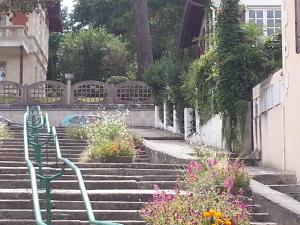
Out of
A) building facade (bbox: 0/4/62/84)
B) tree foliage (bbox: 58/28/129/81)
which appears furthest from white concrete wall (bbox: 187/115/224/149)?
tree foliage (bbox: 58/28/129/81)

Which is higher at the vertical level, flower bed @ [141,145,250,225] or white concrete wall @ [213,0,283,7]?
white concrete wall @ [213,0,283,7]

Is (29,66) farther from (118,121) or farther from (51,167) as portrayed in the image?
(51,167)

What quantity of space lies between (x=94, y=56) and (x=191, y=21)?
18.8m

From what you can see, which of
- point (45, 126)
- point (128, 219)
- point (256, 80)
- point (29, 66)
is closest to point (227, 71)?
point (256, 80)

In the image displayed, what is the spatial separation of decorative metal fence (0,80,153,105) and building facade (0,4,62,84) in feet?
16.7

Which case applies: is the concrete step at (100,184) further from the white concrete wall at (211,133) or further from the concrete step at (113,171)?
the white concrete wall at (211,133)

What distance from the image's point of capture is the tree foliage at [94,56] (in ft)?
151

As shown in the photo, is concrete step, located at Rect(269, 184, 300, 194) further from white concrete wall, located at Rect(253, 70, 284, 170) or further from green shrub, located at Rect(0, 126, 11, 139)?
green shrub, located at Rect(0, 126, 11, 139)

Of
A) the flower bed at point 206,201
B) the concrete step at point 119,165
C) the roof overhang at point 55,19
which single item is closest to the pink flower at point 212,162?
the flower bed at point 206,201

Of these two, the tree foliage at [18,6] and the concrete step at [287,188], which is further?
the tree foliage at [18,6]

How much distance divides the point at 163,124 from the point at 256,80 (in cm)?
1311

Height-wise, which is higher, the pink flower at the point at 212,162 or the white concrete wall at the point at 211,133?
the white concrete wall at the point at 211,133

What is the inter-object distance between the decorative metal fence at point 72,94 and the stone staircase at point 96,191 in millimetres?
17108

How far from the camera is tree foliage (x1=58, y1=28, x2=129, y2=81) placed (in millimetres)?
45875
